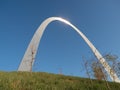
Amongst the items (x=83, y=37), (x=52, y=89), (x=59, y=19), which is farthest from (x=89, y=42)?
(x=52, y=89)

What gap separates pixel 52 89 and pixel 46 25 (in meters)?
27.5

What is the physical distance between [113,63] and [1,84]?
5.10 meters

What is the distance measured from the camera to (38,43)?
33250 millimetres

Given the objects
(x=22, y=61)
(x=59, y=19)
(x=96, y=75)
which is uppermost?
(x=59, y=19)

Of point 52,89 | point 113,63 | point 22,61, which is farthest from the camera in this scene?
point 22,61

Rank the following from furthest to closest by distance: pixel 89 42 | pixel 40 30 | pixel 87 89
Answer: pixel 89 42 < pixel 40 30 < pixel 87 89

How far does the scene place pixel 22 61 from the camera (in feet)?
100

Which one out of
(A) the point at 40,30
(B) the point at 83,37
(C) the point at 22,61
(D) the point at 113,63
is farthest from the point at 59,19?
(D) the point at 113,63

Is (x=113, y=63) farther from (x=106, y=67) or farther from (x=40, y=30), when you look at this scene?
(x=40, y=30)

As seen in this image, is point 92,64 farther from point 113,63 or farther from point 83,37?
point 83,37

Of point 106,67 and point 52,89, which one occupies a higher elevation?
point 106,67

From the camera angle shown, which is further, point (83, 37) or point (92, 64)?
point (83, 37)

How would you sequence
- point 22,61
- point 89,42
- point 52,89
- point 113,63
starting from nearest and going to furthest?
point 52,89 → point 113,63 → point 22,61 → point 89,42

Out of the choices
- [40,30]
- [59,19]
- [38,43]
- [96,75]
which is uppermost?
[59,19]
